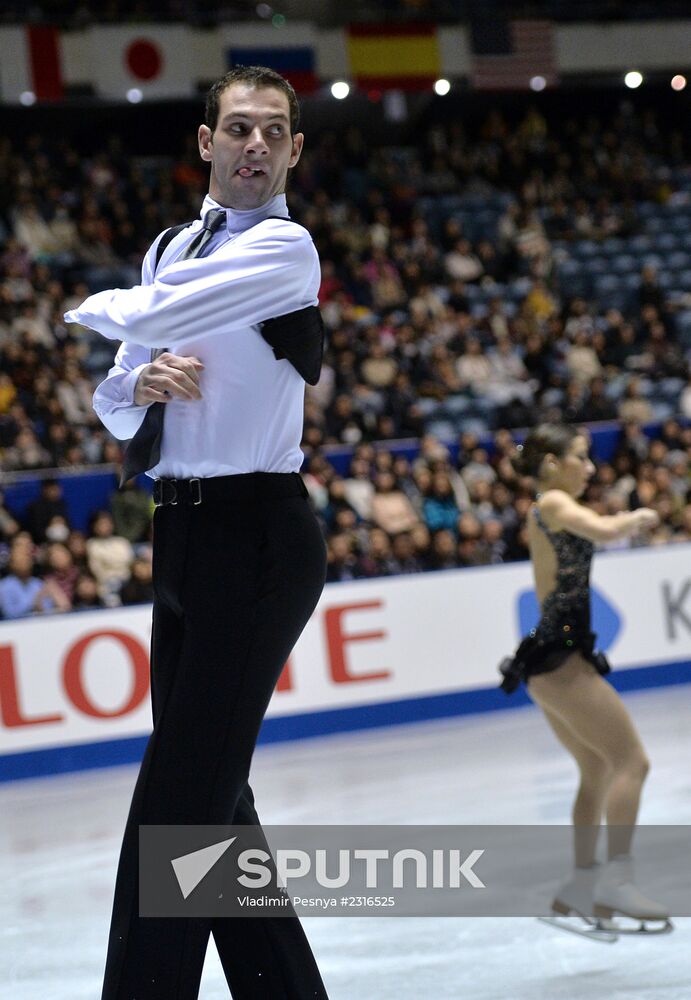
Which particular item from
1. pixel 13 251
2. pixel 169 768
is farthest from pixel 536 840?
pixel 13 251

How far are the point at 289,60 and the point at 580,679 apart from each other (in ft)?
46.8

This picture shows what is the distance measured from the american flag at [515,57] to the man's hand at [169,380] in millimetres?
16270

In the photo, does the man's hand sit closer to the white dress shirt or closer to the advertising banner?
the white dress shirt

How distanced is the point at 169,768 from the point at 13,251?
12210mm

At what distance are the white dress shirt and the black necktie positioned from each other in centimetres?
2

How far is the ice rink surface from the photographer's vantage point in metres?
3.91

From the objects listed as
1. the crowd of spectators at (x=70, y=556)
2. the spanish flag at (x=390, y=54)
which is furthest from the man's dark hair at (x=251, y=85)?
the spanish flag at (x=390, y=54)

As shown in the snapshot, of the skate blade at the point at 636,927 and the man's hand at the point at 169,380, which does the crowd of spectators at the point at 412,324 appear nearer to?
the skate blade at the point at 636,927

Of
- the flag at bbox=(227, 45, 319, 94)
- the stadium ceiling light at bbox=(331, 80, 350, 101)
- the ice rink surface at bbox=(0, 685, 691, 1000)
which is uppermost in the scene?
the flag at bbox=(227, 45, 319, 94)

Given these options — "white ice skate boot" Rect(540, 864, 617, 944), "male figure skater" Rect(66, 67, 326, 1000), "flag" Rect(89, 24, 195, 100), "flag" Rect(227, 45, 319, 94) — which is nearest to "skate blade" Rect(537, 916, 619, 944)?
"white ice skate boot" Rect(540, 864, 617, 944)

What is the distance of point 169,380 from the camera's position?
2.39 metres

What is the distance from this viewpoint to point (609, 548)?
11.4 m

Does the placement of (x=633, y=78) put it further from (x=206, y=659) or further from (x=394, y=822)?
(x=206, y=659)

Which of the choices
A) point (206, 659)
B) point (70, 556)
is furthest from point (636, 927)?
point (70, 556)
